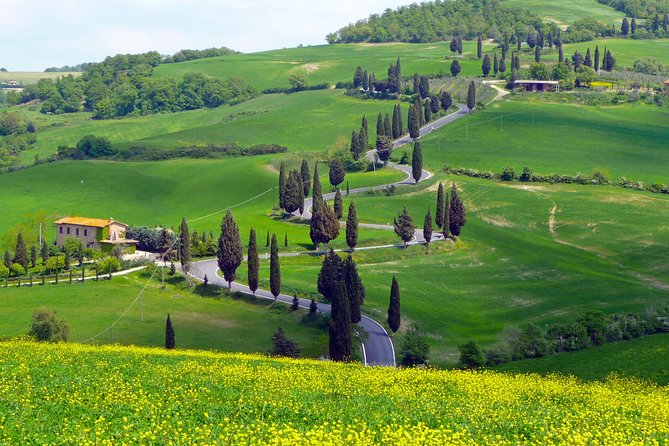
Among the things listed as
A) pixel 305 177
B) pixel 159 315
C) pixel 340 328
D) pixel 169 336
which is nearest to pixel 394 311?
pixel 340 328

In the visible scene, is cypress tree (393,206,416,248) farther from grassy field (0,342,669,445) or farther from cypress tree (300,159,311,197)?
grassy field (0,342,669,445)

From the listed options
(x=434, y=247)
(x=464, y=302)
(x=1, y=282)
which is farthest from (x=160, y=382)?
(x=434, y=247)

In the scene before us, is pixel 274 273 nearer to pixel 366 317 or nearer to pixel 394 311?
pixel 366 317

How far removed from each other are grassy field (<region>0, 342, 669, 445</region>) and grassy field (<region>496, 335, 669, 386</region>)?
21792 millimetres

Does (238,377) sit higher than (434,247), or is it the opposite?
(238,377)

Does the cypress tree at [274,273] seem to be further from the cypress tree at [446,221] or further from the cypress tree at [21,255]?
the cypress tree at [21,255]

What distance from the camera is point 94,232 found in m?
155

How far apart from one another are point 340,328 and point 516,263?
5350 cm

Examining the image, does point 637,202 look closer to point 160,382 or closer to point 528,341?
point 528,341

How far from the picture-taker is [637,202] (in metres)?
168

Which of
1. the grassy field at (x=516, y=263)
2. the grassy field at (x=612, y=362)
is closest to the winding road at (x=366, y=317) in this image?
the grassy field at (x=516, y=263)

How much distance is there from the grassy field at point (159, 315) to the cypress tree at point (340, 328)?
4.55 metres

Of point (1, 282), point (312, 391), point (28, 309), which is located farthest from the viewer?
point (1, 282)

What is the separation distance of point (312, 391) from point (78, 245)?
105 m
